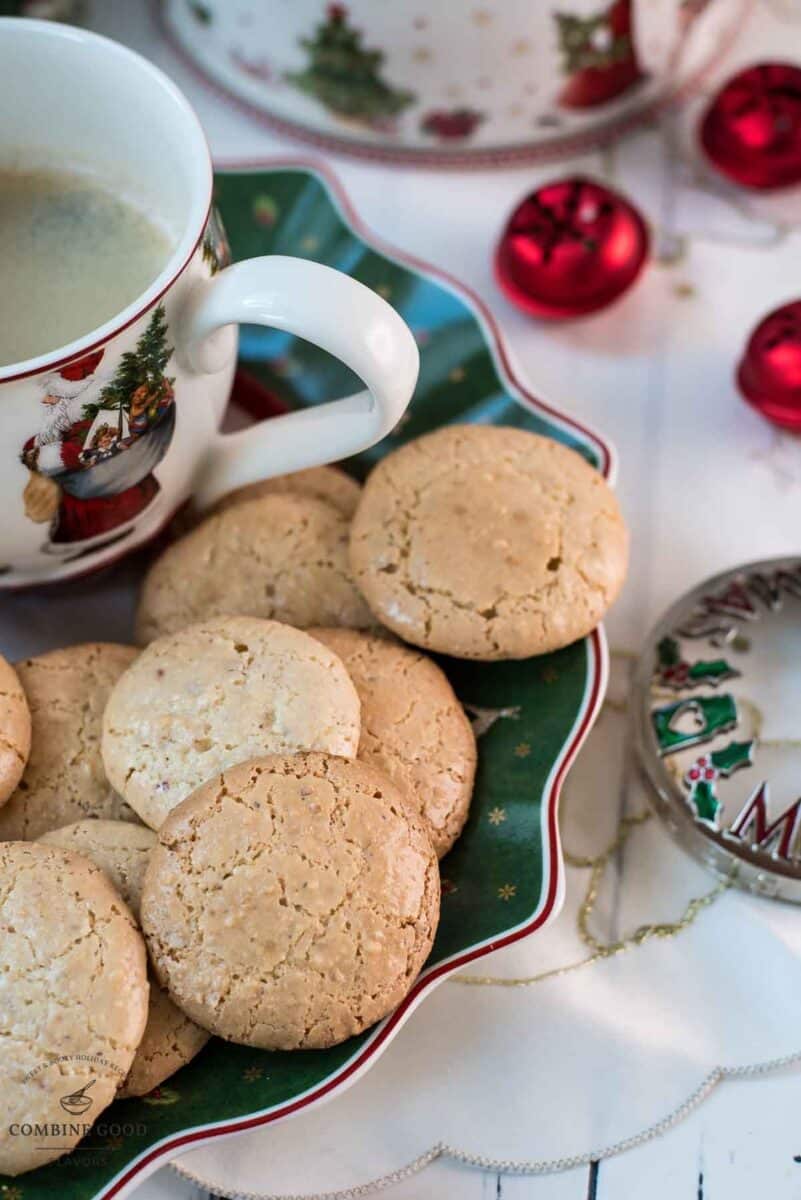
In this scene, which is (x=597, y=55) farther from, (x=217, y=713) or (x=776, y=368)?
(x=217, y=713)

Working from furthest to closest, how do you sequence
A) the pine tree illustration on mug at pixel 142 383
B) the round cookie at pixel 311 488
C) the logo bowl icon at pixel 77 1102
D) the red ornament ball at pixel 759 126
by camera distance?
the red ornament ball at pixel 759 126
the round cookie at pixel 311 488
the pine tree illustration on mug at pixel 142 383
the logo bowl icon at pixel 77 1102

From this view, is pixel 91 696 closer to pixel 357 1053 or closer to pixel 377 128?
pixel 357 1053

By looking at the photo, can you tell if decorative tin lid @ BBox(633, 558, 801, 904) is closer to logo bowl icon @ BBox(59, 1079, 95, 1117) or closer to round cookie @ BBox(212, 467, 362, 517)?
round cookie @ BBox(212, 467, 362, 517)

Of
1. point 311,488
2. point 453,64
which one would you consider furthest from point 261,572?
point 453,64

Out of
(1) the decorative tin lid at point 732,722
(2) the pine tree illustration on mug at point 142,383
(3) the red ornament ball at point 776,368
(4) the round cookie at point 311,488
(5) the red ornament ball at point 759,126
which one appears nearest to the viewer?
(2) the pine tree illustration on mug at point 142,383

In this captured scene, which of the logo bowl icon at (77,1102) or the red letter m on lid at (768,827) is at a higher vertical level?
the red letter m on lid at (768,827)

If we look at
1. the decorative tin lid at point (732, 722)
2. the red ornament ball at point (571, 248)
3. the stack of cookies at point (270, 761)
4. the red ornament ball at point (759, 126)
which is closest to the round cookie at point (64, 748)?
the stack of cookies at point (270, 761)

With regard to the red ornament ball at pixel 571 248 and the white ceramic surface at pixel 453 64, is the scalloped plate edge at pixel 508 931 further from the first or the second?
the white ceramic surface at pixel 453 64

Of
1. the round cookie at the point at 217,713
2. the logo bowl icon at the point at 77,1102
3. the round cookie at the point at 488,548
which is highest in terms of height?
the round cookie at the point at 488,548
